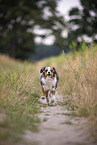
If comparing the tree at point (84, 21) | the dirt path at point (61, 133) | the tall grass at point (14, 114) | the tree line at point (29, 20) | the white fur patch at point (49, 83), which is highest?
the tree line at point (29, 20)

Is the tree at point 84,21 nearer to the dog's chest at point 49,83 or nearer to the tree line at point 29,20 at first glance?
the dog's chest at point 49,83

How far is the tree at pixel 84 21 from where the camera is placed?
8476mm

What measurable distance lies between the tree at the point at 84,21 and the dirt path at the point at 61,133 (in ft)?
20.0

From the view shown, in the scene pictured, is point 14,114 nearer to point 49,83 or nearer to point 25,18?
point 49,83

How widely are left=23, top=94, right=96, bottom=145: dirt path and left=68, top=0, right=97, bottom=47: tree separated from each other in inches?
240

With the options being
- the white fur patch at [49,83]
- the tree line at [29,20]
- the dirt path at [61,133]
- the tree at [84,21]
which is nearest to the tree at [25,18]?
the tree line at [29,20]

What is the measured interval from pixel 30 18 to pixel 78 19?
14.2 meters

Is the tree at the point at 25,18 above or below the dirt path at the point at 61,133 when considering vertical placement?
above

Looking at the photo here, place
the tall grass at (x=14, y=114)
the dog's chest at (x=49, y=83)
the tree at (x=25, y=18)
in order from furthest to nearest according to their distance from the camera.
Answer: the tree at (x=25, y=18), the dog's chest at (x=49, y=83), the tall grass at (x=14, y=114)

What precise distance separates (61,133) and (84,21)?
7423mm

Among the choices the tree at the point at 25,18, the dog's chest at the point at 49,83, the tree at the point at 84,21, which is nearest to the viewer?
the dog's chest at the point at 49,83

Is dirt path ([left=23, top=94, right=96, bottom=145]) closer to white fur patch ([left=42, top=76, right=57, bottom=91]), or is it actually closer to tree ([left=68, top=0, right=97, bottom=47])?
white fur patch ([left=42, top=76, right=57, bottom=91])

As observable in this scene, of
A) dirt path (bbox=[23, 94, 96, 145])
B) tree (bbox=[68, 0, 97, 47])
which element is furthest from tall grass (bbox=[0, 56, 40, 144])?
tree (bbox=[68, 0, 97, 47])

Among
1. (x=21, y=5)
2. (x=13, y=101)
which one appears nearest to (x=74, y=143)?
(x=13, y=101)
